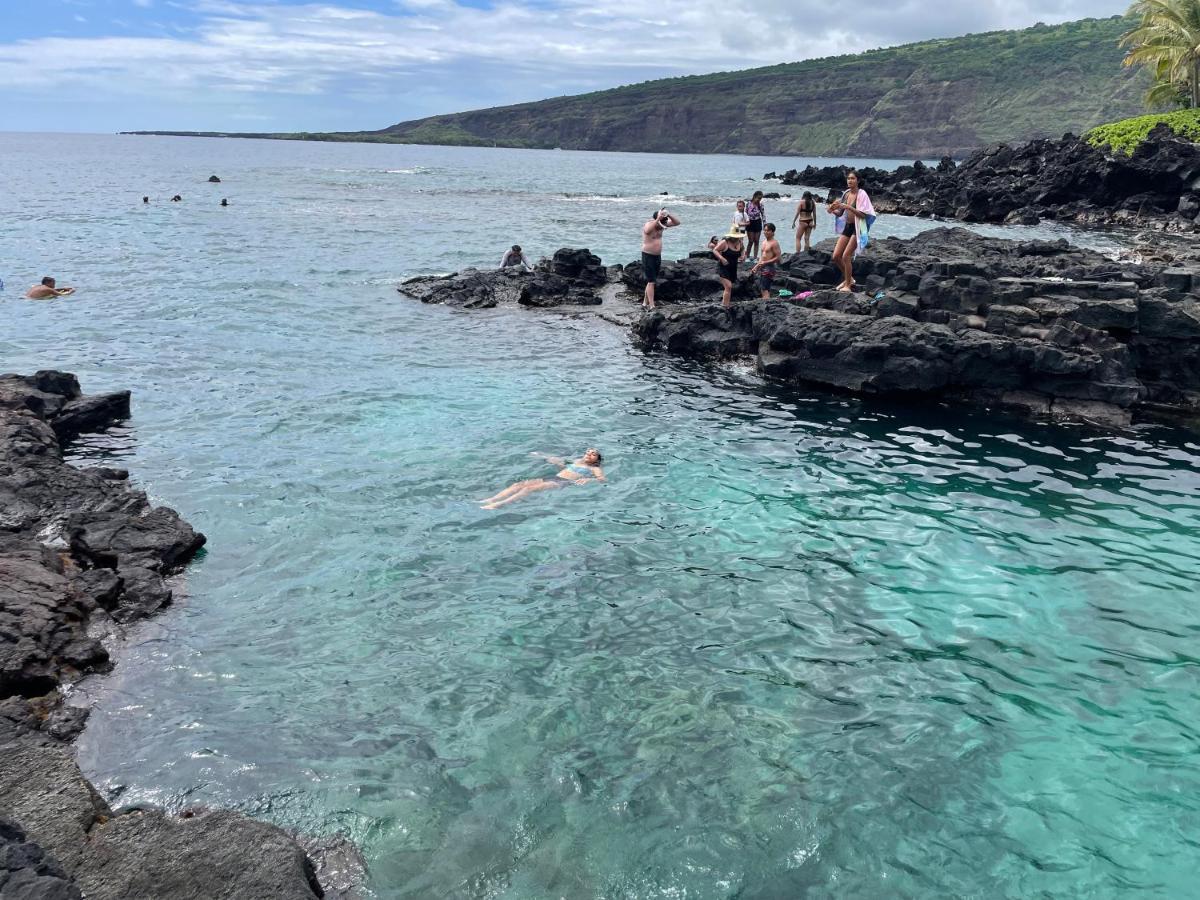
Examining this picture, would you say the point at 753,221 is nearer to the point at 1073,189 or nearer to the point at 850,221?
the point at 850,221

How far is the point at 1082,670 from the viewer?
8594mm

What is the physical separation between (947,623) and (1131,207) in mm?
51400

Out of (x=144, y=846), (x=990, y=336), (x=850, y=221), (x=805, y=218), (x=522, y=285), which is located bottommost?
(x=522, y=285)

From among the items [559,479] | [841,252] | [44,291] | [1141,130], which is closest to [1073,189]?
[1141,130]

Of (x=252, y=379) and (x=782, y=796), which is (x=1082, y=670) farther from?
(x=252, y=379)

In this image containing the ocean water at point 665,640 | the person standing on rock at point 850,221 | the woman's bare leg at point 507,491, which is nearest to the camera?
the ocean water at point 665,640

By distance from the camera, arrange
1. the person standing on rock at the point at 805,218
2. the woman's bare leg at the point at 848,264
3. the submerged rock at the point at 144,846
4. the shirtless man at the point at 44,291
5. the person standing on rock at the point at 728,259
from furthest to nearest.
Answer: the person standing on rock at the point at 805,218
the shirtless man at the point at 44,291
the person standing on rock at the point at 728,259
the woman's bare leg at the point at 848,264
the submerged rock at the point at 144,846

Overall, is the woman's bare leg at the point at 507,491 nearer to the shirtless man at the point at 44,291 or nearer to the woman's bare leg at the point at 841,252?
the woman's bare leg at the point at 841,252

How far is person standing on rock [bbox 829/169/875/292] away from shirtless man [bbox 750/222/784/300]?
1657mm

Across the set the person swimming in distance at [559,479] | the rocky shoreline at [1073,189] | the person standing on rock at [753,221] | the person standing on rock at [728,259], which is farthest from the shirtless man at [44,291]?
the rocky shoreline at [1073,189]

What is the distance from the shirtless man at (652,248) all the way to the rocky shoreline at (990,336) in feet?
8.61

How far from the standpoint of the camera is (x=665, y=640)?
9.00 m

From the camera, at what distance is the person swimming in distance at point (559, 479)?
41.2 feet

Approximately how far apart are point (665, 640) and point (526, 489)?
14.6ft
